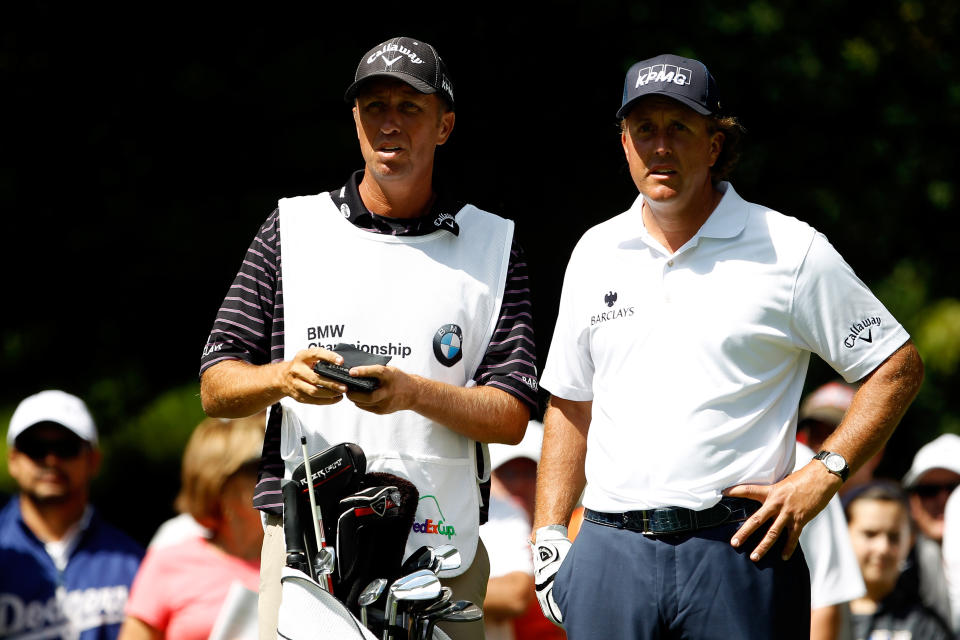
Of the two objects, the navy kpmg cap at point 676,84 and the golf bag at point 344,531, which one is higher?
the navy kpmg cap at point 676,84

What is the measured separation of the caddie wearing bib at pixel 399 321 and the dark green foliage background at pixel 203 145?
4.24 m

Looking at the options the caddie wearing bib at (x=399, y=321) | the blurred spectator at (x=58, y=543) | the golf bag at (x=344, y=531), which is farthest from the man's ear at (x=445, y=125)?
the blurred spectator at (x=58, y=543)

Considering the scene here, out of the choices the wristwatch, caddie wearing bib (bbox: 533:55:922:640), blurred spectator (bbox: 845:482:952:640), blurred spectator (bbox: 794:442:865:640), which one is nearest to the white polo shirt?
caddie wearing bib (bbox: 533:55:922:640)

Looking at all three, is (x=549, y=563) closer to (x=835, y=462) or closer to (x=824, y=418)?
(x=835, y=462)

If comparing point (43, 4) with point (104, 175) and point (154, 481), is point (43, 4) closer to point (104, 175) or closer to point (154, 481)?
point (104, 175)

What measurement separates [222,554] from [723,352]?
2316mm

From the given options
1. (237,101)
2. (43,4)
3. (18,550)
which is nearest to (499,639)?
(18,550)

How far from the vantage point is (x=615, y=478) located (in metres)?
3.54

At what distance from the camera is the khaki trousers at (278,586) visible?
11.9 feet

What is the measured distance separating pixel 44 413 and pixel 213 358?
224cm

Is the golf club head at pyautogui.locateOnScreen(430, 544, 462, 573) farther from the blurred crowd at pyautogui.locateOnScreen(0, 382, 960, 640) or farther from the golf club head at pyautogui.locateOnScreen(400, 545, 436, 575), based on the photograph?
the blurred crowd at pyautogui.locateOnScreen(0, 382, 960, 640)

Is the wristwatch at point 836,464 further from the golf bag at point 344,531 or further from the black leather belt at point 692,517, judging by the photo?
the golf bag at point 344,531

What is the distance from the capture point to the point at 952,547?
20.9 ft

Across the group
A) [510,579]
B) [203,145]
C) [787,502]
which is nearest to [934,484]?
[510,579]
